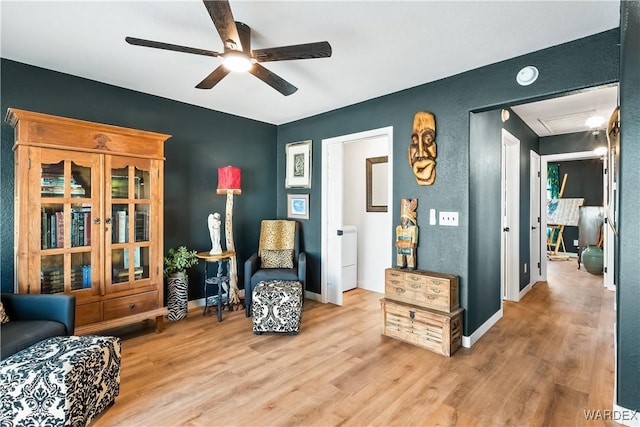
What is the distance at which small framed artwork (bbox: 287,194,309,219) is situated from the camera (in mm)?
4320

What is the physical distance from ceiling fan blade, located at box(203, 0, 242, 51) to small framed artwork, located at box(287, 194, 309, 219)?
2539mm

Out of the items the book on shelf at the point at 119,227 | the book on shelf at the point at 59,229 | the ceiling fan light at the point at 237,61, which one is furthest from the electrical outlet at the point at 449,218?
the book on shelf at the point at 59,229

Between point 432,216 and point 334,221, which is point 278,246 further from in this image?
point 432,216

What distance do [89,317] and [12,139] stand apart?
5.34ft

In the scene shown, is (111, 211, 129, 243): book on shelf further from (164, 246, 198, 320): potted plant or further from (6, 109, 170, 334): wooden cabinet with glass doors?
(164, 246, 198, 320): potted plant

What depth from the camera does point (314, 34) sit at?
222 cm

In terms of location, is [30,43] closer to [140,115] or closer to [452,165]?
[140,115]

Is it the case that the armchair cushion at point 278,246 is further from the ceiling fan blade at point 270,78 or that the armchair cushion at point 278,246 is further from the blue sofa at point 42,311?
the ceiling fan blade at point 270,78

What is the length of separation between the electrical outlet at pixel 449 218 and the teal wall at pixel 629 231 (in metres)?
1.17

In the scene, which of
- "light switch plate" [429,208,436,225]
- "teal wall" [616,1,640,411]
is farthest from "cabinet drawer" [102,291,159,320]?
"teal wall" [616,1,640,411]

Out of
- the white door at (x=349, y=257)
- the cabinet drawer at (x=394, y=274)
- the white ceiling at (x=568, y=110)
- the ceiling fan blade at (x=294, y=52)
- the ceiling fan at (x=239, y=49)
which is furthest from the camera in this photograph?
the white door at (x=349, y=257)

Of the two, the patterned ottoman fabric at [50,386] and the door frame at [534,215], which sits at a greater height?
the door frame at [534,215]

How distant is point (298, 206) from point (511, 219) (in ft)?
9.43

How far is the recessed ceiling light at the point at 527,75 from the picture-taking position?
2.45 metres
